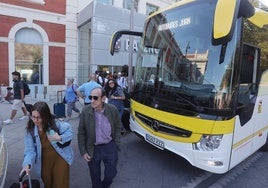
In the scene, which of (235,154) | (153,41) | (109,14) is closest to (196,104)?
(235,154)

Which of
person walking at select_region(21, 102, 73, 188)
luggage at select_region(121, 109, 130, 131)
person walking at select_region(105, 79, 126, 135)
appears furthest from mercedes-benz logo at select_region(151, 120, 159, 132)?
luggage at select_region(121, 109, 130, 131)

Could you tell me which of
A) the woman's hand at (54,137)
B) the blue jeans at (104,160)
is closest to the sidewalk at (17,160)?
the blue jeans at (104,160)

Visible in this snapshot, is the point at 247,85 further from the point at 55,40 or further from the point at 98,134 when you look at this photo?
the point at 55,40

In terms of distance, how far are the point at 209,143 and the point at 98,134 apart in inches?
62.6

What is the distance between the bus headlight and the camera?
11.2ft

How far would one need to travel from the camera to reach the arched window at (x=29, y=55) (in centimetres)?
1329

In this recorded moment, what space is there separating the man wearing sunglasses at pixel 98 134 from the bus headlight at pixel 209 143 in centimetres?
123

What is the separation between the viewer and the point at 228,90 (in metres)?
3.34

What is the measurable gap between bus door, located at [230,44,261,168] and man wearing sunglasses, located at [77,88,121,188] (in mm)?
1788

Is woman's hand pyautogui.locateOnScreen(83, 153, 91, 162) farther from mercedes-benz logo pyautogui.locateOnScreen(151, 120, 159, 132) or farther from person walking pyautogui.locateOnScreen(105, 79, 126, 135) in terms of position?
person walking pyautogui.locateOnScreen(105, 79, 126, 135)

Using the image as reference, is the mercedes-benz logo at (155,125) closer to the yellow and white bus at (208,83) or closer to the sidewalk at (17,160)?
the yellow and white bus at (208,83)

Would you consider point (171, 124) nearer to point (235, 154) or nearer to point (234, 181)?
point (235, 154)

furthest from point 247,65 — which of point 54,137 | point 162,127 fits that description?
point 54,137

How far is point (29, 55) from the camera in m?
13.7
